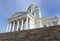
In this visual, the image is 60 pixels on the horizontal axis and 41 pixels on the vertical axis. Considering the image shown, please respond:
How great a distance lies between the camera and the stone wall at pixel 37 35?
3.36 meters

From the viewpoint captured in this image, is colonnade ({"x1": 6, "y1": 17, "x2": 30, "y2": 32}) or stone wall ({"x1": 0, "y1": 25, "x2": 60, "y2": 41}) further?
colonnade ({"x1": 6, "y1": 17, "x2": 30, "y2": 32})

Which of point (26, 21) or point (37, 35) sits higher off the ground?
point (26, 21)

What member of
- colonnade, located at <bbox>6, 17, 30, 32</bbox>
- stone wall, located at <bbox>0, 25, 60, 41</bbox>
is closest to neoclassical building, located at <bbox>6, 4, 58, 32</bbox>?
colonnade, located at <bbox>6, 17, 30, 32</bbox>

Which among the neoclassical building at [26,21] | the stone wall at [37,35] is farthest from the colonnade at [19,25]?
the stone wall at [37,35]

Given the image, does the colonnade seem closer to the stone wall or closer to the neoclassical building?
the neoclassical building

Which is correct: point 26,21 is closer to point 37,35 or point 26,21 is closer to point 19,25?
point 19,25

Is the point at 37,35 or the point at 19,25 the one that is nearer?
the point at 37,35

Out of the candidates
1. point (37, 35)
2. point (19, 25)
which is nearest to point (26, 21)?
point (19, 25)

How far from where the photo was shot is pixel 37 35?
3537 mm

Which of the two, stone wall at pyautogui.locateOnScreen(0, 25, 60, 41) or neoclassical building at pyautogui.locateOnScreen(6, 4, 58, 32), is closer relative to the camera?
stone wall at pyautogui.locateOnScreen(0, 25, 60, 41)

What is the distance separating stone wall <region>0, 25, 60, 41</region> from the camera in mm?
3361

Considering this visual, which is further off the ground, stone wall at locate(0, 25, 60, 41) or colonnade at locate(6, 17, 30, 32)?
colonnade at locate(6, 17, 30, 32)

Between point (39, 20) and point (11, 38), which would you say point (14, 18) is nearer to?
point (39, 20)

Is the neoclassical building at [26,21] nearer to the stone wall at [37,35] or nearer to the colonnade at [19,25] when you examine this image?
the colonnade at [19,25]
